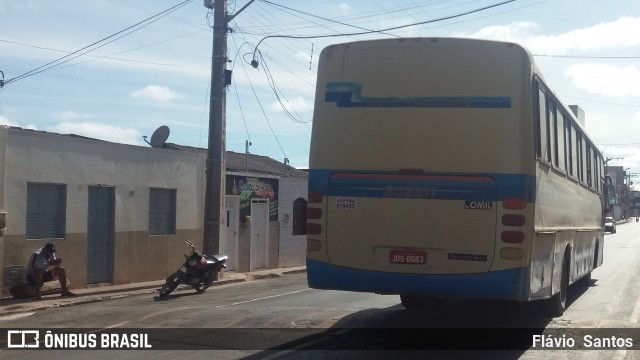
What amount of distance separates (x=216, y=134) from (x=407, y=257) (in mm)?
12178

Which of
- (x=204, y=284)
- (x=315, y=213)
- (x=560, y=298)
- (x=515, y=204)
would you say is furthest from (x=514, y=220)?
(x=204, y=284)

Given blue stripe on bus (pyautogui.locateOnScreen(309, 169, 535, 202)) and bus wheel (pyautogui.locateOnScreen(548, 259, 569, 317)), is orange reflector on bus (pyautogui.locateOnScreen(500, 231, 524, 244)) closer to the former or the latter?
blue stripe on bus (pyautogui.locateOnScreen(309, 169, 535, 202))

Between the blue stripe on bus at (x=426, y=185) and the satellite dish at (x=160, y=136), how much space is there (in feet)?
41.6

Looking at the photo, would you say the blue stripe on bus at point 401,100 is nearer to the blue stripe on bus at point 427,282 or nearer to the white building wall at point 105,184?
the blue stripe on bus at point 427,282

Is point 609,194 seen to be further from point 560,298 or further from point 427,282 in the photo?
point 427,282

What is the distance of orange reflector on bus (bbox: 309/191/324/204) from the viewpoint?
9062 mm

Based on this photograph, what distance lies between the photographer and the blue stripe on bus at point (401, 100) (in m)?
8.42

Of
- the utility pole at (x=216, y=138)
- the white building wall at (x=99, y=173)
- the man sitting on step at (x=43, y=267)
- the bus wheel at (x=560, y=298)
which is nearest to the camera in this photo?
the bus wheel at (x=560, y=298)

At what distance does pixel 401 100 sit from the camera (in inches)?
345

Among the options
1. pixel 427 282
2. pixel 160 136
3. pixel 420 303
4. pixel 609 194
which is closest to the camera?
pixel 427 282

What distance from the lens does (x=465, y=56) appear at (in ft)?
28.1

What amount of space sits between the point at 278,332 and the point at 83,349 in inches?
106

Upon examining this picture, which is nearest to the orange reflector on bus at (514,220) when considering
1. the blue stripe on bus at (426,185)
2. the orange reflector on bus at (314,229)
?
the blue stripe on bus at (426,185)

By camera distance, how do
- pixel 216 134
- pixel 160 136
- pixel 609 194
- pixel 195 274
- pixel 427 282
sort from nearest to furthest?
pixel 427 282 → pixel 195 274 → pixel 216 134 → pixel 609 194 → pixel 160 136
